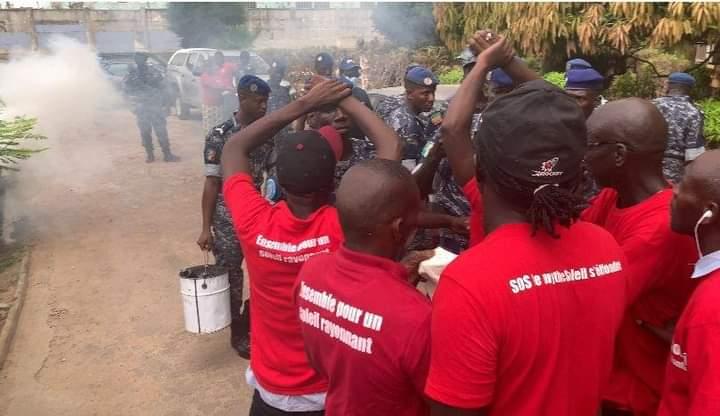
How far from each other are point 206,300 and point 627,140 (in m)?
3.11

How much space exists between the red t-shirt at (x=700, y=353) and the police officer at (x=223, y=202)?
3.54 m

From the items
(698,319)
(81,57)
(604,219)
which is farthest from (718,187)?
(81,57)

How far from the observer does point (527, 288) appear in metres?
1.44

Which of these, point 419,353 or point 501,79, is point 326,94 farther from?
point 501,79

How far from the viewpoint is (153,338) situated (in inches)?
203

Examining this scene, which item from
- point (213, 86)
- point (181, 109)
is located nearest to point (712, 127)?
point (213, 86)

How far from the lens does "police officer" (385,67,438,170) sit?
4.82 m

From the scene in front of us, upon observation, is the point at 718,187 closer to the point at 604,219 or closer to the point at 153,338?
the point at 604,219

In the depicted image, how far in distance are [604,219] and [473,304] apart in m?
1.08

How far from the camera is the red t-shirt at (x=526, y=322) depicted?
1.40 meters

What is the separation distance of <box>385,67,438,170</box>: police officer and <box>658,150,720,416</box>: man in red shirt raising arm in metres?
3.07

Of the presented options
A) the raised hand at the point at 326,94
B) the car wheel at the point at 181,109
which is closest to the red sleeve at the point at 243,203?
the raised hand at the point at 326,94

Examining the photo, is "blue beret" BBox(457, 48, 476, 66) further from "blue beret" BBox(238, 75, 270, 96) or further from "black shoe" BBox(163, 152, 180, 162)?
"black shoe" BBox(163, 152, 180, 162)

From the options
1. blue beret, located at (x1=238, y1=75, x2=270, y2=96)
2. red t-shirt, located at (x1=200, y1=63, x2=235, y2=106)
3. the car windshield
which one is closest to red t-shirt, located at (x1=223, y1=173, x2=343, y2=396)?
blue beret, located at (x1=238, y1=75, x2=270, y2=96)
